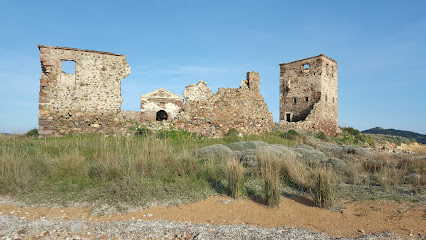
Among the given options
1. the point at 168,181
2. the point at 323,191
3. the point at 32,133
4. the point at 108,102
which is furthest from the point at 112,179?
the point at 32,133

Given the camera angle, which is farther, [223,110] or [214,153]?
[223,110]

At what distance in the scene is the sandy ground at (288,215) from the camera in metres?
4.40

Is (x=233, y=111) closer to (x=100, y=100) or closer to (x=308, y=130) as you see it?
(x=100, y=100)

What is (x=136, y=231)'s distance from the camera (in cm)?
406

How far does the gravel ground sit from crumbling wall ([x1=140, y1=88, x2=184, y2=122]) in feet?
87.3

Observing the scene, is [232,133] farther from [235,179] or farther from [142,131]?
[235,179]

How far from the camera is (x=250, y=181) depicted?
674 centimetres

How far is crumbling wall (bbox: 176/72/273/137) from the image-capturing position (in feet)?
51.9

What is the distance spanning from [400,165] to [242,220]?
775 centimetres

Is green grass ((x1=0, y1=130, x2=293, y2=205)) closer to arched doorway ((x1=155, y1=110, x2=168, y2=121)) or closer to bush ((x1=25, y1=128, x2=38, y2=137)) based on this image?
bush ((x1=25, y1=128, x2=38, y2=137))

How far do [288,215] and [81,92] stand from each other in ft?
41.9

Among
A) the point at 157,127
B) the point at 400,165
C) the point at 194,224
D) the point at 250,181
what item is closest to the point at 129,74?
the point at 157,127

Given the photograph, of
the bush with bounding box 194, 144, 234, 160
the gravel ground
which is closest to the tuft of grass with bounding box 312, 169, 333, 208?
the gravel ground

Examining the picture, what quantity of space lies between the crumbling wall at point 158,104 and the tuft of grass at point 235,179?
2501 centimetres
